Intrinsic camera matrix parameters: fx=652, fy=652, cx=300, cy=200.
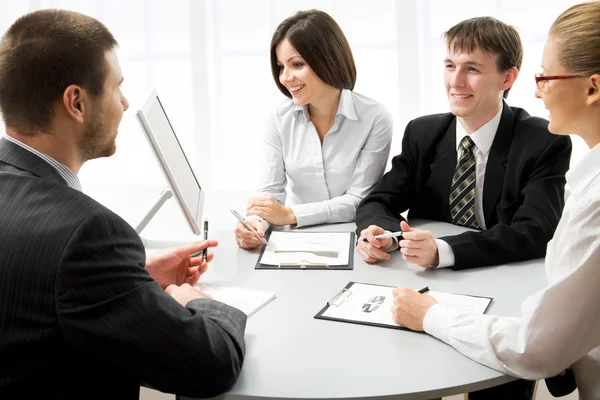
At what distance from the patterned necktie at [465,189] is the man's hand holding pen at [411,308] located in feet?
2.73

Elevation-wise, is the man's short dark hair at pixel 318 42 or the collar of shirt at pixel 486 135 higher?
the man's short dark hair at pixel 318 42

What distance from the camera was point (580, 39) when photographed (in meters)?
1.43

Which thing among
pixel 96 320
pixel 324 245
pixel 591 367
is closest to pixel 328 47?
pixel 324 245

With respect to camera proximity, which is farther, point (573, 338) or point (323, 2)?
point (323, 2)

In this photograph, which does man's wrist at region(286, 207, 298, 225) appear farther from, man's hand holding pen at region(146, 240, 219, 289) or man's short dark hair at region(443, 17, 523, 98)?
man's short dark hair at region(443, 17, 523, 98)

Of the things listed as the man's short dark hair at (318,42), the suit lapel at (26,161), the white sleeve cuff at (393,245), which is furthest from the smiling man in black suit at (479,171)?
the suit lapel at (26,161)

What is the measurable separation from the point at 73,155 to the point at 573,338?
1.05m

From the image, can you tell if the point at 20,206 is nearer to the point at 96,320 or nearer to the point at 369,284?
the point at 96,320

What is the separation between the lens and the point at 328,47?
2629 millimetres

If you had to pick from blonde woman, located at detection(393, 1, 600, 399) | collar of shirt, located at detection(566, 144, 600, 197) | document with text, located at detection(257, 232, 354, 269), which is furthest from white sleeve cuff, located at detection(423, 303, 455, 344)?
document with text, located at detection(257, 232, 354, 269)

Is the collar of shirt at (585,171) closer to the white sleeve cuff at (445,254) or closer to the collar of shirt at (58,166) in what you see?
the white sleeve cuff at (445,254)

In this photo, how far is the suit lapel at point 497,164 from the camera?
2.21 metres

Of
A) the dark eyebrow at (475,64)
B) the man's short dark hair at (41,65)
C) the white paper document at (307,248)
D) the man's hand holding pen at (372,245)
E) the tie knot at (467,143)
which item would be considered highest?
the man's short dark hair at (41,65)

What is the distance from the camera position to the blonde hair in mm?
1416
